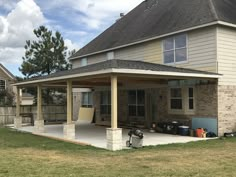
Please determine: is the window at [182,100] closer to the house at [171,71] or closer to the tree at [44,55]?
the house at [171,71]

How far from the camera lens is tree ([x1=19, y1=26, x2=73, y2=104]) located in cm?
3031

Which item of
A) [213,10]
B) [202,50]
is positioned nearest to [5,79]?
[202,50]

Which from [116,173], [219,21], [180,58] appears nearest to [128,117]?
[180,58]

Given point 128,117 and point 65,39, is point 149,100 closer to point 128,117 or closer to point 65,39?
point 128,117

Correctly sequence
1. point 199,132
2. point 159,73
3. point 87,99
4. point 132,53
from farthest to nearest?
point 87,99 → point 132,53 → point 199,132 → point 159,73

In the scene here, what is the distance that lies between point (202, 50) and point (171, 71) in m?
3.00

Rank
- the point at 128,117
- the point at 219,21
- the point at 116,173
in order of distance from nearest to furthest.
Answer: the point at 116,173, the point at 219,21, the point at 128,117

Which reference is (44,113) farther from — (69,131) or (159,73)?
(159,73)

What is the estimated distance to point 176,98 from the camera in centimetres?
1711

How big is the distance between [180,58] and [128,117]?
578cm

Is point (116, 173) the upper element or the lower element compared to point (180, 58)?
lower

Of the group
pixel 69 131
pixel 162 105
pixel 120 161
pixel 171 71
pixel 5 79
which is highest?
pixel 5 79

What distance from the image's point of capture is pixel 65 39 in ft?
105

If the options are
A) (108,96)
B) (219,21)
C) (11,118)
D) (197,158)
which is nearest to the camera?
(197,158)
